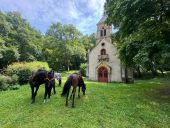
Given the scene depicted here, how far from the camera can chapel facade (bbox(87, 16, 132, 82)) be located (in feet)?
84.9

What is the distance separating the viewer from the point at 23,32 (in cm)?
3950

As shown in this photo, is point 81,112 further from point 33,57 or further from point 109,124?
point 33,57

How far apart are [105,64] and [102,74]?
173 centimetres

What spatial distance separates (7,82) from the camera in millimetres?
16984

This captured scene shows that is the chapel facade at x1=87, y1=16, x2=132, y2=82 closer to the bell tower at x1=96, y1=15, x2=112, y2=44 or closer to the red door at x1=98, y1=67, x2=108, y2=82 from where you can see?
the red door at x1=98, y1=67, x2=108, y2=82

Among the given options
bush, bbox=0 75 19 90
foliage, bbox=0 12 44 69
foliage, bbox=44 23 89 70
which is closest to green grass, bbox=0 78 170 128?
bush, bbox=0 75 19 90

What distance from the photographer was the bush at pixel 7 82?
52.4 feet

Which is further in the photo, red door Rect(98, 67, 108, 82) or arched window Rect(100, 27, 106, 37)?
arched window Rect(100, 27, 106, 37)

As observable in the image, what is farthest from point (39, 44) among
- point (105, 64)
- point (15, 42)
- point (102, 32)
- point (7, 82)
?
point (7, 82)

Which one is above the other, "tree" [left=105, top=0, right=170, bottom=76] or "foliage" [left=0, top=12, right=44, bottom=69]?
"foliage" [left=0, top=12, right=44, bottom=69]

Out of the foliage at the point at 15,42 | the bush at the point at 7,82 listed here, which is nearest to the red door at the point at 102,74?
the bush at the point at 7,82

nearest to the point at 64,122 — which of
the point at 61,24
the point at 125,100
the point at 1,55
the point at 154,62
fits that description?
the point at 125,100

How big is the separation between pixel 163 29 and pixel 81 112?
25.6 feet

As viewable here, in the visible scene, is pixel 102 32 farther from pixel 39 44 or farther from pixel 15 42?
pixel 39 44
